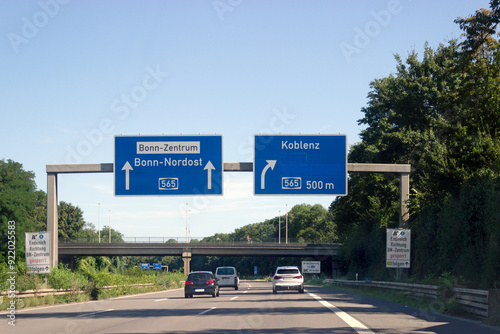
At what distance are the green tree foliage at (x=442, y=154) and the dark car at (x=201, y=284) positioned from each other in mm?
11338

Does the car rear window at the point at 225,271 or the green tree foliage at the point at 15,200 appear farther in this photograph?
the green tree foliage at the point at 15,200

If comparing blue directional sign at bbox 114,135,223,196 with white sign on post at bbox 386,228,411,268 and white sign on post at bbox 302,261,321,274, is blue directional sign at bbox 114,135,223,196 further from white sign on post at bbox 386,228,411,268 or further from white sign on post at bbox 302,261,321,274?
white sign on post at bbox 302,261,321,274

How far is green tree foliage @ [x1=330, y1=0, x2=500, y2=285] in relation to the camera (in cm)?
2384

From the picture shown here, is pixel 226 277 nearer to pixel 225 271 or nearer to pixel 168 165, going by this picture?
pixel 225 271

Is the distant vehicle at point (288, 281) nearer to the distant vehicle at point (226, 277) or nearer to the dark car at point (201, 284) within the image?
the dark car at point (201, 284)

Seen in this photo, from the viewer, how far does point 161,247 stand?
8162 cm

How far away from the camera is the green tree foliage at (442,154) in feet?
78.2

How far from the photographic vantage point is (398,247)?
2659cm

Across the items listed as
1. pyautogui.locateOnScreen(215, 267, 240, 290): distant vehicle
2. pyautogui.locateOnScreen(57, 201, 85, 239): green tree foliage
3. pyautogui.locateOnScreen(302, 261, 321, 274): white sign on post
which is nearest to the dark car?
pyautogui.locateOnScreen(215, 267, 240, 290): distant vehicle

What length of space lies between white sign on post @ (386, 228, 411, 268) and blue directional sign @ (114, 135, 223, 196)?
8.79 metres

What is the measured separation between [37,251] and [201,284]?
10967 mm

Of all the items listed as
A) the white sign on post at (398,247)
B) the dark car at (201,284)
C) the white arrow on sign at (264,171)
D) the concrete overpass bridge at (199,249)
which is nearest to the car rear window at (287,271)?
the dark car at (201,284)

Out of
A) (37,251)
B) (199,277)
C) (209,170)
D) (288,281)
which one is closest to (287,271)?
(288,281)

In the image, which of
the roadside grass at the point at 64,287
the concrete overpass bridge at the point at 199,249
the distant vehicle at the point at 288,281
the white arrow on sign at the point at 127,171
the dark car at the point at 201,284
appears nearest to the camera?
the roadside grass at the point at 64,287
